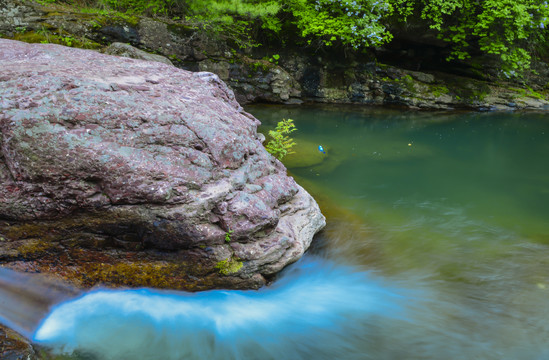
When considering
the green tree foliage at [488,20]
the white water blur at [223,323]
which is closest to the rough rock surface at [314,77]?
the green tree foliage at [488,20]

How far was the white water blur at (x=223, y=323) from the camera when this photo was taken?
10.2 ft

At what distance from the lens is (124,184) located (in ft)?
10.7

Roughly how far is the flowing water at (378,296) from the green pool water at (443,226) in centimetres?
2

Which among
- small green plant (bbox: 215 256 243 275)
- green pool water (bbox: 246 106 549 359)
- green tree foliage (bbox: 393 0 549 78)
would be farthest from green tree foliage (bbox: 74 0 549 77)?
small green plant (bbox: 215 256 243 275)

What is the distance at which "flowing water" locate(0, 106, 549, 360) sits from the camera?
10.6 ft

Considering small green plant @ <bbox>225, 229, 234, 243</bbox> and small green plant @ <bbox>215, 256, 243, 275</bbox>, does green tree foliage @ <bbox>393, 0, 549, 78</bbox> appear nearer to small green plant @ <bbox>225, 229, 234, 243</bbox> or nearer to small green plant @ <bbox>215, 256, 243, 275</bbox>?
small green plant @ <bbox>225, 229, 234, 243</bbox>

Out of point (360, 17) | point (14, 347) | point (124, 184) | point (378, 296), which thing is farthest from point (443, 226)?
point (360, 17)

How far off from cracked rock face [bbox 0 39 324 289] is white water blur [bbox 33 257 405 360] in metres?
0.24

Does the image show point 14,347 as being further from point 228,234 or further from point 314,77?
point 314,77

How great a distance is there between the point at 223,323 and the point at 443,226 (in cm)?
389

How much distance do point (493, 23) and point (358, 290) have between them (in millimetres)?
13161

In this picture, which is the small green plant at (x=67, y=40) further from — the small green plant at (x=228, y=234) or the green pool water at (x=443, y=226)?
the small green plant at (x=228, y=234)

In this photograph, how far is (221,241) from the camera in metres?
3.60

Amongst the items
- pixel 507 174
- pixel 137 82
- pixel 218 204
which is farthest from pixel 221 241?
pixel 507 174
